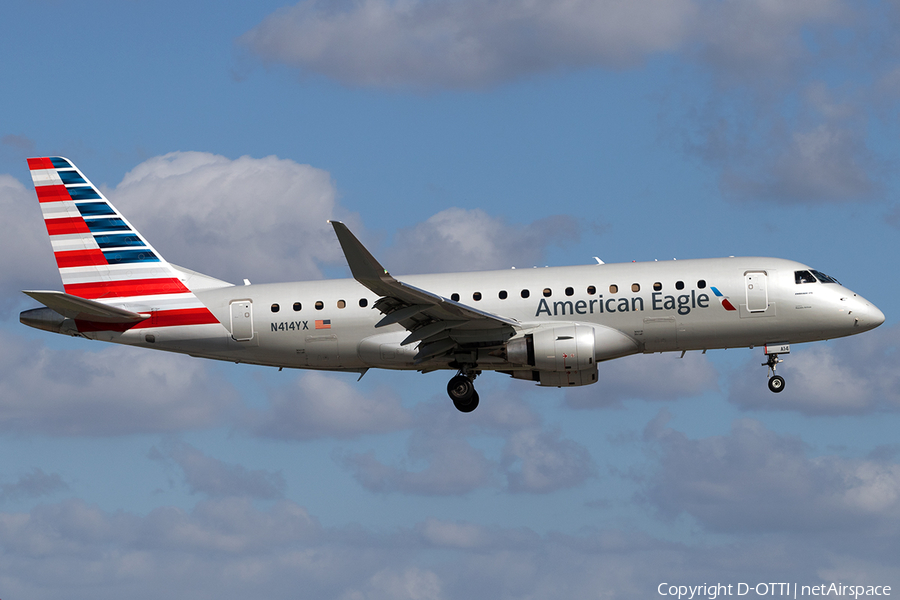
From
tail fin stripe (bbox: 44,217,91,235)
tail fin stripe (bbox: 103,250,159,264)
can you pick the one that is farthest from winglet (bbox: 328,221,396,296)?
tail fin stripe (bbox: 44,217,91,235)

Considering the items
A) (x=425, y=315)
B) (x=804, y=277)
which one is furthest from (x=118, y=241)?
(x=804, y=277)

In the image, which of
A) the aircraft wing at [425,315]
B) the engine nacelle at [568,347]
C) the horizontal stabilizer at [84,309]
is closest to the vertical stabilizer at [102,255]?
the horizontal stabilizer at [84,309]

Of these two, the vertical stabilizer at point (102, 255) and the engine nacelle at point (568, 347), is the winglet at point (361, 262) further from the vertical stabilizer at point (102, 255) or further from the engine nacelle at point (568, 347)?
the vertical stabilizer at point (102, 255)

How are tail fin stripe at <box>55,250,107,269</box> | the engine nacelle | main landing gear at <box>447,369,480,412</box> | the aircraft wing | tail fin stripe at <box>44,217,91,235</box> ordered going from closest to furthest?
the aircraft wing
the engine nacelle
main landing gear at <box>447,369,480,412</box>
tail fin stripe at <box>55,250,107,269</box>
tail fin stripe at <box>44,217,91,235</box>

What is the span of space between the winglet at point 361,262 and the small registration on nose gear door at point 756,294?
44.5 feet

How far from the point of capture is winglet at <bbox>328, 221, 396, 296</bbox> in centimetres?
3312

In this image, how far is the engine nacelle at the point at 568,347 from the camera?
38.9 meters

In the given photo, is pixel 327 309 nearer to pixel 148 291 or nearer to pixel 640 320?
pixel 148 291

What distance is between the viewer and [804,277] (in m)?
40.0

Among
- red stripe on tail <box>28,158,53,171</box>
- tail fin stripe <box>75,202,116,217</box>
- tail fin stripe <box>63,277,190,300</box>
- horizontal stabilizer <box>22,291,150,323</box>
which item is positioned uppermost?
red stripe on tail <box>28,158,53,171</box>

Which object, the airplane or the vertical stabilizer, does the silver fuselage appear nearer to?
the airplane

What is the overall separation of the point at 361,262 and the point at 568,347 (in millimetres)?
9018

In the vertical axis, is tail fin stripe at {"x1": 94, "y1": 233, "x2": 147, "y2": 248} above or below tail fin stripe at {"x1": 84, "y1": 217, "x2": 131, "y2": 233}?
below

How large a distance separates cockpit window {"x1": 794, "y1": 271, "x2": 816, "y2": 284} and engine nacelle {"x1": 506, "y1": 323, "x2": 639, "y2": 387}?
653 centimetres
